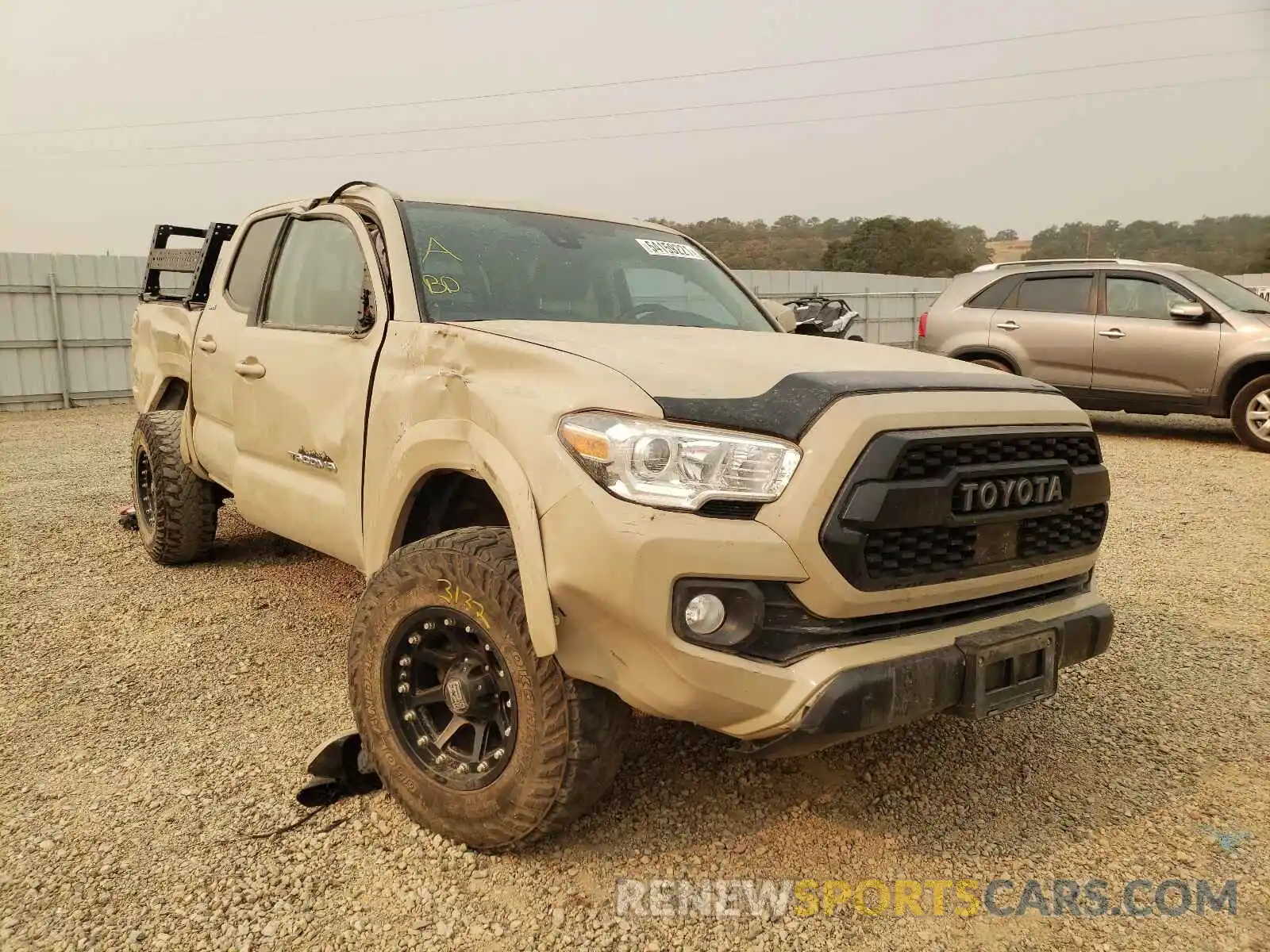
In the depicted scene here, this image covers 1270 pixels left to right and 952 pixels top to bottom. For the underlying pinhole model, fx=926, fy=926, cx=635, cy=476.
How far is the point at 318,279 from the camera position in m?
3.67

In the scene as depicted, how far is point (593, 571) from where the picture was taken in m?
2.04

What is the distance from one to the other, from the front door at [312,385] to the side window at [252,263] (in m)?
0.17

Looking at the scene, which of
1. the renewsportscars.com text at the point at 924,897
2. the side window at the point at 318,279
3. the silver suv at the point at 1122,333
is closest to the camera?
the renewsportscars.com text at the point at 924,897

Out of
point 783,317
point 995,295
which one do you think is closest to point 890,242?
point 995,295

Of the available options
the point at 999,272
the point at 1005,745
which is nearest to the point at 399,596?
the point at 1005,745

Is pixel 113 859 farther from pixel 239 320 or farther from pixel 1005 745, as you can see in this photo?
pixel 1005 745

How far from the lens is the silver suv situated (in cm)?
857

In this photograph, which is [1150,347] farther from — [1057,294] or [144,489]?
[144,489]

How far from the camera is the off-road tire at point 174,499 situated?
187 inches

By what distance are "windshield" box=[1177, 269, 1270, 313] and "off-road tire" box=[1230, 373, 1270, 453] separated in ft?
2.54

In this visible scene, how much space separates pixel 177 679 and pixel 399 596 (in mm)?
1570

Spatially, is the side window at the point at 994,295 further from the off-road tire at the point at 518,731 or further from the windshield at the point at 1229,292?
the off-road tire at the point at 518,731

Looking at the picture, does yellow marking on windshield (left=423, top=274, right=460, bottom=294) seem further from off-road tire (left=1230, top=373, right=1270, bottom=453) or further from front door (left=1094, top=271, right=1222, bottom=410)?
off-road tire (left=1230, top=373, right=1270, bottom=453)

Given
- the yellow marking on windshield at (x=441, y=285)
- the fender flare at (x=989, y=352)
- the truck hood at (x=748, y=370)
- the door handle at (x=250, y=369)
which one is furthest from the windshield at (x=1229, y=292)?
the door handle at (x=250, y=369)
